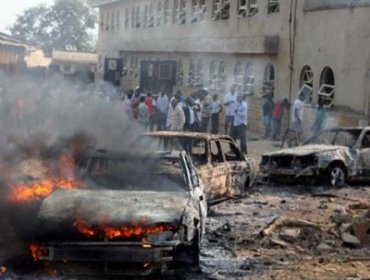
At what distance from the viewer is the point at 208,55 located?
1288 inches

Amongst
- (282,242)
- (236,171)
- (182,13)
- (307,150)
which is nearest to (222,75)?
(182,13)

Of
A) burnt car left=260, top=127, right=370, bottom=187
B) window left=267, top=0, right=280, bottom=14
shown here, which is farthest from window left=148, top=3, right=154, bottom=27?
burnt car left=260, top=127, right=370, bottom=187

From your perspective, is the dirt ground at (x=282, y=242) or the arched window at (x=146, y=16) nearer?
the dirt ground at (x=282, y=242)

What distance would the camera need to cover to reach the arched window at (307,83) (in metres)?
24.8

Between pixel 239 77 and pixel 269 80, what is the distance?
241 cm

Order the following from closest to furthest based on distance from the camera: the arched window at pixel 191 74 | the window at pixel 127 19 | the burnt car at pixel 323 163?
the burnt car at pixel 323 163 → the arched window at pixel 191 74 → the window at pixel 127 19

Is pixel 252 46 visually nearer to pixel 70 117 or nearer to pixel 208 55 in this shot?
pixel 208 55

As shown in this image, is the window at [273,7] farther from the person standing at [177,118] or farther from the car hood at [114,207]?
the car hood at [114,207]

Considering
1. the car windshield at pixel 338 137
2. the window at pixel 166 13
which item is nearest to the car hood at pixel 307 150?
the car windshield at pixel 338 137

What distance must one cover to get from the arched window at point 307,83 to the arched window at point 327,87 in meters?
0.64

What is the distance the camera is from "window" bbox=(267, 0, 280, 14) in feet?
88.7

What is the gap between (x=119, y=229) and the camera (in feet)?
23.9

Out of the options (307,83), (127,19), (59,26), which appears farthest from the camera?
(59,26)

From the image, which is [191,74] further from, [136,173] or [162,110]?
[136,173]
